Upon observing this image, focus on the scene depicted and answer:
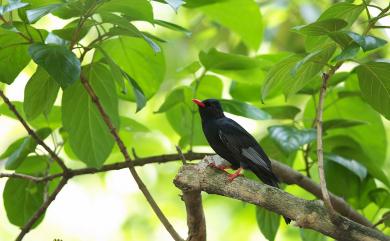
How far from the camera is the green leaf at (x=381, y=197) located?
335cm

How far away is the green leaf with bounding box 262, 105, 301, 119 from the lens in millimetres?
3332

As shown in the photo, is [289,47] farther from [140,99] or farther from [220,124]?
[140,99]

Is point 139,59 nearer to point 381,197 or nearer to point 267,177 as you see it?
point 267,177

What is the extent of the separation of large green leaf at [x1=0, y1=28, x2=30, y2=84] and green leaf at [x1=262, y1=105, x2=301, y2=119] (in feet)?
4.23

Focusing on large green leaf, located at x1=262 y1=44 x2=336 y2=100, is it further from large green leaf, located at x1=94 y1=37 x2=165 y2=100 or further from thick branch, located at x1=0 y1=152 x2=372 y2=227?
large green leaf, located at x1=94 y1=37 x2=165 y2=100

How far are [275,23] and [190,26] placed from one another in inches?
32.3

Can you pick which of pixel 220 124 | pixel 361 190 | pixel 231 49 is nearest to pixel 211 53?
pixel 220 124

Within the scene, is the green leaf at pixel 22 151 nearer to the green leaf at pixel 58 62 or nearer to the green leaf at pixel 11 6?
the green leaf at pixel 58 62

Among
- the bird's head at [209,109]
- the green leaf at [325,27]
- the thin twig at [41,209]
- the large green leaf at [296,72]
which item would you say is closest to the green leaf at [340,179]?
the bird's head at [209,109]

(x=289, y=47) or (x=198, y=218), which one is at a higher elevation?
(x=198, y=218)

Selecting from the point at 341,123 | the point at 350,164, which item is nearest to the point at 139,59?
the point at 341,123

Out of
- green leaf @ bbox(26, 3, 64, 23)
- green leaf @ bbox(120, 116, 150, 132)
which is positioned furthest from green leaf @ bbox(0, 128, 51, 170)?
green leaf @ bbox(26, 3, 64, 23)

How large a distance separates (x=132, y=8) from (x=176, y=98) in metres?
0.88

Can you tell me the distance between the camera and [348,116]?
11.9ft
